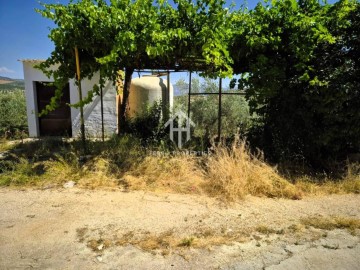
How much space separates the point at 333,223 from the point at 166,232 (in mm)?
2293

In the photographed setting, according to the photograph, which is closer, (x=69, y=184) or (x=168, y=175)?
(x=69, y=184)

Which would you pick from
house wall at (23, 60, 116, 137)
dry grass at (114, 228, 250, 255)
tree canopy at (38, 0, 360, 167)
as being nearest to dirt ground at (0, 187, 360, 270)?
dry grass at (114, 228, 250, 255)

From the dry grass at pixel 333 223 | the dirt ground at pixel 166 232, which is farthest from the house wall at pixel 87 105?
the dry grass at pixel 333 223

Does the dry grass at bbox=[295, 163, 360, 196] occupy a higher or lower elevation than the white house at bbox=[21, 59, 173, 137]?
lower

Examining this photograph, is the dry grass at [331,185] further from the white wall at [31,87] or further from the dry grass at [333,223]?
the white wall at [31,87]

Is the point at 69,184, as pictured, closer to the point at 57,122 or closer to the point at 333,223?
the point at 333,223

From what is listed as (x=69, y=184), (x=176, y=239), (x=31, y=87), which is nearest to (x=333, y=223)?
(x=176, y=239)

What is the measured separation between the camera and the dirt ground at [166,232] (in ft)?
9.51

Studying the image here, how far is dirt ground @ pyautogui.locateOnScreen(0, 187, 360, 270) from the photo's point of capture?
2.90 metres

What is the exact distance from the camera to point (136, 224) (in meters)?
3.69

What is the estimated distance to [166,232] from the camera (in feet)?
11.4

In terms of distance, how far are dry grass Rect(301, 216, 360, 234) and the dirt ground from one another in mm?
79

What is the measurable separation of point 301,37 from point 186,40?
2.22 metres

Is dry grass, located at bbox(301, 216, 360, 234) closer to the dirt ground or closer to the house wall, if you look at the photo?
the dirt ground
